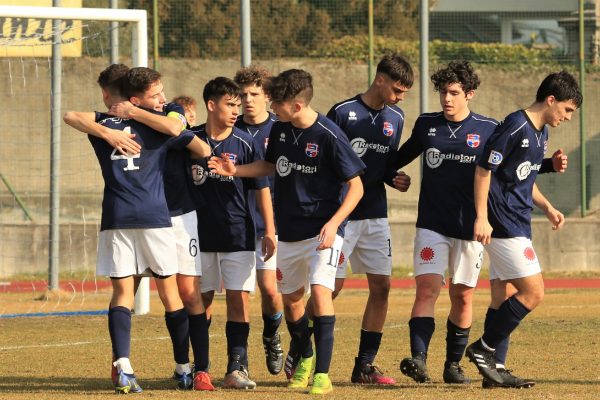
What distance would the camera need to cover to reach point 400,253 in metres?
20.8

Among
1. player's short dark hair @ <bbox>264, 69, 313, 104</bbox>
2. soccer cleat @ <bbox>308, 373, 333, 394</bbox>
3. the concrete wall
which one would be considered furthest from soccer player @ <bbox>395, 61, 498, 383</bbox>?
the concrete wall

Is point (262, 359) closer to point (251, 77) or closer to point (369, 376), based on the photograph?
point (369, 376)

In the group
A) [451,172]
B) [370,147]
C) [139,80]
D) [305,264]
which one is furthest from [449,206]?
[139,80]

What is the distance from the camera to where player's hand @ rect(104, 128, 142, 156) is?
7.98 m

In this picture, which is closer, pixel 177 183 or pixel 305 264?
pixel 305 264

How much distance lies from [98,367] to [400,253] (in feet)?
38.4

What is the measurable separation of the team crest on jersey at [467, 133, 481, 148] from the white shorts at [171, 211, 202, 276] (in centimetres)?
191

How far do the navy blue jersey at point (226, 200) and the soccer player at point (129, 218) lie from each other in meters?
0.44

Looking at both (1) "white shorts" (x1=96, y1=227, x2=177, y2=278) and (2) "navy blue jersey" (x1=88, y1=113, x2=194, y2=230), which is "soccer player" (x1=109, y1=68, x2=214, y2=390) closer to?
(2) "navy blue jersey" (x1=88, y1=113, x2=194, y2=230)

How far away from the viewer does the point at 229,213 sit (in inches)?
342

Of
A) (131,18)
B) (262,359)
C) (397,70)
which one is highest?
(131,18)

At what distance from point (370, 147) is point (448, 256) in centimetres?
98

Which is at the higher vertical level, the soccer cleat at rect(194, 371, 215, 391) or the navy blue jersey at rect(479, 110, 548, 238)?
the navy blue jersey at rect(479, 110, 548, 238)

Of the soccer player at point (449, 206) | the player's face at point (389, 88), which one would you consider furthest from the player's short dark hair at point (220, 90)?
the soccer player at point (449, 206)
